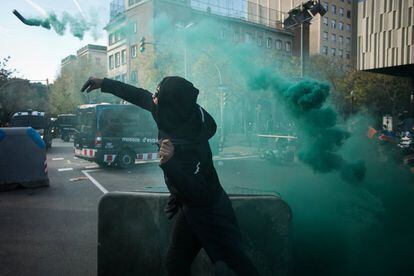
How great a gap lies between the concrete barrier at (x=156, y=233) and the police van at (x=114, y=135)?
8647 millimetres

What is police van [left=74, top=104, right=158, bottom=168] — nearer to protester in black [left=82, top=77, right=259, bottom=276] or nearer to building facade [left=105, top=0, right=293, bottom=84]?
building facade [left=105, top=0, right=293, bottom=84]

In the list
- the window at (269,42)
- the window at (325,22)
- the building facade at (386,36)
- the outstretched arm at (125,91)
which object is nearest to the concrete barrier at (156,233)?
the outstretched arm at (125,91)

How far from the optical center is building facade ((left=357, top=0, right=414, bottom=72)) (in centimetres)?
1666

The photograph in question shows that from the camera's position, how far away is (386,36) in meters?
17.4

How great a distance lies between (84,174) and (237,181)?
4843 mm

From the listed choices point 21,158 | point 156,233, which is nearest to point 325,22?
point 21,158

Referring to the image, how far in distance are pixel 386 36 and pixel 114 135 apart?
14.3 m

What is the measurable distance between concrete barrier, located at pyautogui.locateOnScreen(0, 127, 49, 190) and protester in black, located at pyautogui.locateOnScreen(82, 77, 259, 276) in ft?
23.3

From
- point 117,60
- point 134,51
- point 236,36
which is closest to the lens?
point 236,36

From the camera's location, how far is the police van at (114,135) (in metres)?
11.4

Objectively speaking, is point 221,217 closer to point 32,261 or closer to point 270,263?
point 270,263

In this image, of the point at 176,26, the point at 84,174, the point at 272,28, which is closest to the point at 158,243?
the point at 84,174

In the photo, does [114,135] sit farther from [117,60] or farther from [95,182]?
[117,60]

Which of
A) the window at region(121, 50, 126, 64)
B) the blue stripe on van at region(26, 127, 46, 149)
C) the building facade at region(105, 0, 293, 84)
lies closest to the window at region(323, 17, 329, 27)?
the building facade at region(105, 0, 293, 84)
